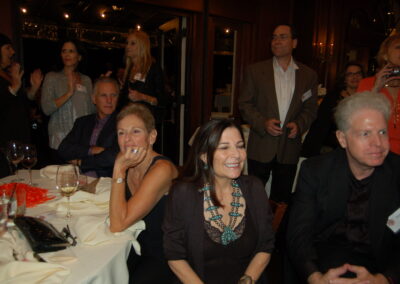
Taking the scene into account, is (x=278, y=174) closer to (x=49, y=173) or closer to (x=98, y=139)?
(x=98, y=139)

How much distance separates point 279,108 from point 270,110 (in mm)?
112

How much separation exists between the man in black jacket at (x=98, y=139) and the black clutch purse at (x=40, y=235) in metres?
1.14

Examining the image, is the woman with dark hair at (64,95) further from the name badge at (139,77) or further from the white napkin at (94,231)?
the white napkin at (94,231)

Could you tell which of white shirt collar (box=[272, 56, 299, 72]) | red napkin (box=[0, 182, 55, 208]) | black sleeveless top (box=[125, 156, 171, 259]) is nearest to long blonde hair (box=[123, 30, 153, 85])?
white shirt collar (box=[272, 56, 299, 72])

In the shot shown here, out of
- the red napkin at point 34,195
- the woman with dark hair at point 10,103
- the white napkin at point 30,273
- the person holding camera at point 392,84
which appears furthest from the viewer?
the woman with dark hair at point 10,103

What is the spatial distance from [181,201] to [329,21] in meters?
6.04

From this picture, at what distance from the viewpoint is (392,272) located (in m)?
1.55

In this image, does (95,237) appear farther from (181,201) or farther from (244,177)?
(244,177)

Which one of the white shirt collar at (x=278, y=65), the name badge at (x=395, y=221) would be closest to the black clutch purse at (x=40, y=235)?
the name badge at (x=395, y=221)

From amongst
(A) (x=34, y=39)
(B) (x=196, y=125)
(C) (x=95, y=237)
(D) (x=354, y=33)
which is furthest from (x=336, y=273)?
(A) (x=34, y=39)

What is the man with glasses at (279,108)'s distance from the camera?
3.16m

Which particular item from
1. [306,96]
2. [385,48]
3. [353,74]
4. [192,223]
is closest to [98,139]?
[192,223]

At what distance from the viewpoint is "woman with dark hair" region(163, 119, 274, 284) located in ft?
5.03

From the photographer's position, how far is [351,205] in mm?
1716
